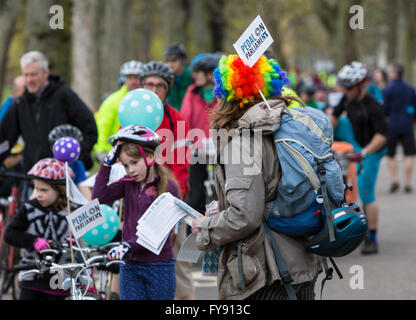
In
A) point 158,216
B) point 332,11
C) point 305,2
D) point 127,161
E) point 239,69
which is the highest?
point 305,2

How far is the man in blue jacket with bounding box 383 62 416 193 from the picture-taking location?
48.1ft

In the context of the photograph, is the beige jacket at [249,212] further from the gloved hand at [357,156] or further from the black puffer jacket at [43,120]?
the gloved hand at [357,156]

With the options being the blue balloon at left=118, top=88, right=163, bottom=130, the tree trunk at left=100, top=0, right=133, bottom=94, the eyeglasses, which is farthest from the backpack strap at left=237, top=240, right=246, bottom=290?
the tree trunk at left=100, top=0, right=133, bottom=94

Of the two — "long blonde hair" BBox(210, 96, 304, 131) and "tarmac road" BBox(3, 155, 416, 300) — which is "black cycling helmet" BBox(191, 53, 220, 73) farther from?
"long blonde hair" BBox(210, 96, 304, 131)

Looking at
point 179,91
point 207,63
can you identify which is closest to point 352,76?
point 207,63

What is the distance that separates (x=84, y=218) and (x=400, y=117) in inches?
425

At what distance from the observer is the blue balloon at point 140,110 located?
5.64 metres

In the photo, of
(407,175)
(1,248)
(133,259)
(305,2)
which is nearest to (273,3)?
(305,2)

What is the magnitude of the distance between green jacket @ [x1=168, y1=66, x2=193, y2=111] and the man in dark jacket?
2873mm

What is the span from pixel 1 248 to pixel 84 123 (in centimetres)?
153

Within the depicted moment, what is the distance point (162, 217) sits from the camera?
4316mm

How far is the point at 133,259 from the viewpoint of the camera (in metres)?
5.20

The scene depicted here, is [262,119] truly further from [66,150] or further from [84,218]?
[66,150]
